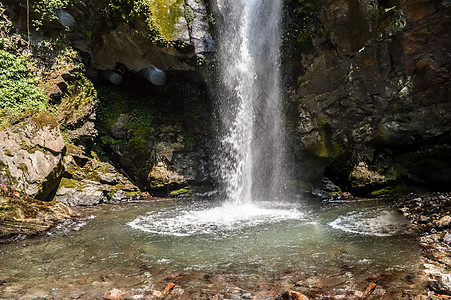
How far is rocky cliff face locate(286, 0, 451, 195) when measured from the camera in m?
→ 7.75

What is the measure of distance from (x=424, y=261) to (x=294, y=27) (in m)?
8.76

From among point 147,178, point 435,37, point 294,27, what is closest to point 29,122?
point 147,178

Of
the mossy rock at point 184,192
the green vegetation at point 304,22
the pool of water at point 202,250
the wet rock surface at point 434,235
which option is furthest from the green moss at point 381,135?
the mossy rock at point 184,192

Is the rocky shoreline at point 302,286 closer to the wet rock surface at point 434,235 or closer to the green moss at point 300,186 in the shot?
the wet rock surface at point 434,235

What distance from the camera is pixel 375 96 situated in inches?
348

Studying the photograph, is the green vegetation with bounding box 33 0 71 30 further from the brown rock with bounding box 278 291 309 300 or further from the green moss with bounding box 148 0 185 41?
the brown rock with bounding box 278 291 309 300

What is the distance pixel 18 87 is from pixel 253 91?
8.11 metres

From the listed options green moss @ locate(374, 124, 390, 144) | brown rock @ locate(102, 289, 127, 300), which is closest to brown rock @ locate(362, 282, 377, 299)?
brown rock @ locate(102, 289, 127, 300)

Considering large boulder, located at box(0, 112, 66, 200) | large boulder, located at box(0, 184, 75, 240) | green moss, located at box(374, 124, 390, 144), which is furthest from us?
green moss, located at box(374, 124, 390, 144)

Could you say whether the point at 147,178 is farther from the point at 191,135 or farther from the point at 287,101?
the point at 287,101

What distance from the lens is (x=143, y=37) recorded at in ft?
32.1

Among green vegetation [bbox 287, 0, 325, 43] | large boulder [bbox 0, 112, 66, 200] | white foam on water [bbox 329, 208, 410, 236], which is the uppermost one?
green vegetation [bbox 287, 0, 325, 43]

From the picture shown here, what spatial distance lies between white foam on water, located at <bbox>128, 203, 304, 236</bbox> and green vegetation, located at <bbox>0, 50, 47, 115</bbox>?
5352 millimetres

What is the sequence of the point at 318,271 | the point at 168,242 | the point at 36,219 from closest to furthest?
1. the point at 318,271
2. the point at 168,242
3. the point at 36,219
